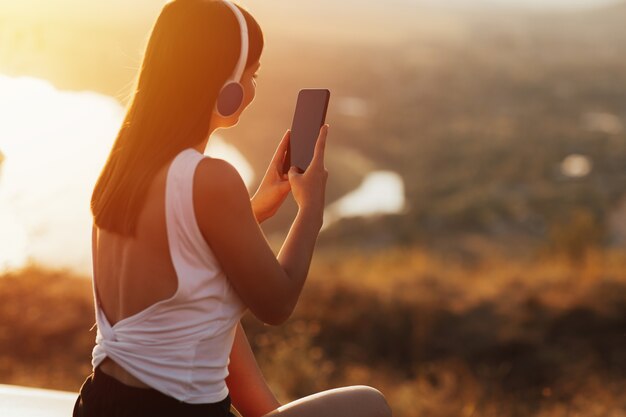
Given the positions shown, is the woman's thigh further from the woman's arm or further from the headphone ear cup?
the headphone ear cup

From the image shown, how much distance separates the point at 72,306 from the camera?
451cm

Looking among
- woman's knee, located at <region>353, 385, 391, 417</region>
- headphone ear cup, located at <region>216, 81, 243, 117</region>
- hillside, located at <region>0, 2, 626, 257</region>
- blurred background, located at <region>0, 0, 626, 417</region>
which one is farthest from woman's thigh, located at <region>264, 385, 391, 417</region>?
hillside, located at <region>0, 2, 626, 257</region>

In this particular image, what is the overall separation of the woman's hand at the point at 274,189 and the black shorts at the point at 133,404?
38cm

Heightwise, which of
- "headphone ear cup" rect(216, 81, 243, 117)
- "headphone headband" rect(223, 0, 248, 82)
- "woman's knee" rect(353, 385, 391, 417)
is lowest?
"woman's knee" rect(353, 385, 391, 417)

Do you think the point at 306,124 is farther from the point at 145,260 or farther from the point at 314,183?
the point at 145,260

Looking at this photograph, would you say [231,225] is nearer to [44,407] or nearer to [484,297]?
[44,407]

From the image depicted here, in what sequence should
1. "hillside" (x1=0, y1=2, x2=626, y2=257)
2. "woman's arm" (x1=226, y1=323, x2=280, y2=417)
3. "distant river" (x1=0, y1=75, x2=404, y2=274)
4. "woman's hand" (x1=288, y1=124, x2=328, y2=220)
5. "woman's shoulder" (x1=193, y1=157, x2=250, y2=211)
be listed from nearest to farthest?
"woman's shoulder" (x1=193, y1=157, x2=250, y2=211), "woman's hand" (x1=288, y1=124, x2=328, y2=220), "woman's arm" (x1=226, y1=323, x2=280, y2=417), "distant river" (x1=0, y1=75, x2=404, y2=274), "hillside" (x1=0, y1=2, x2=626, y2=257)

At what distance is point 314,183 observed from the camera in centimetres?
139

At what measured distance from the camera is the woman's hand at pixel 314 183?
1.36 m

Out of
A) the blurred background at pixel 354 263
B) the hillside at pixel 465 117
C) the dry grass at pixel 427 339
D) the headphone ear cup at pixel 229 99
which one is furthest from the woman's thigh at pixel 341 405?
the hillside at pixel 465 117

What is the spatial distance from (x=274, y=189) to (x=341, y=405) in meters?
0.40

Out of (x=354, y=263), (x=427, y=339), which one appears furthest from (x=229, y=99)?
(x=354, y=263)

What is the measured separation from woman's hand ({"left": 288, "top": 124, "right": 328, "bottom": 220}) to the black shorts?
12.5 inches

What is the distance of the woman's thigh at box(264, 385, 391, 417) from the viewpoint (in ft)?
4.55
